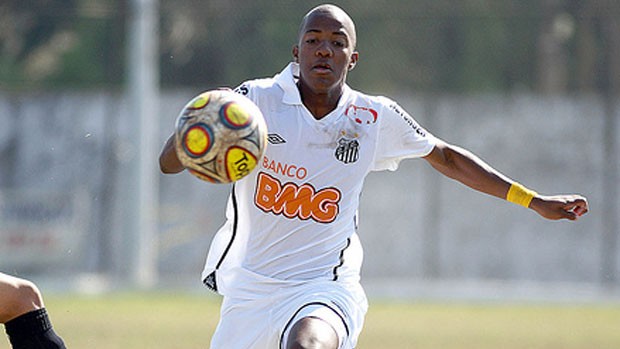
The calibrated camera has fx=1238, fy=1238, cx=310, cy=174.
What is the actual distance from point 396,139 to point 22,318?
6.46 ft

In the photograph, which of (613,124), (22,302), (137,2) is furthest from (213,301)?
(22,302)

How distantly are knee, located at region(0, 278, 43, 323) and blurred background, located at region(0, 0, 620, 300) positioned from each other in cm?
1053

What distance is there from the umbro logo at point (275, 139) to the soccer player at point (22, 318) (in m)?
1.41

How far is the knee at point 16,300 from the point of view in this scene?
583 centimetres

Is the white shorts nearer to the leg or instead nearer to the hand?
the leg

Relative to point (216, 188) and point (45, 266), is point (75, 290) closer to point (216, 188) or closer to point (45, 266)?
point (45, 266)

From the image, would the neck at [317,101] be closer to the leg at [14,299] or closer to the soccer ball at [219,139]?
the soccer ball at [219,139]

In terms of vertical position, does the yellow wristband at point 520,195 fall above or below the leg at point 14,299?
above

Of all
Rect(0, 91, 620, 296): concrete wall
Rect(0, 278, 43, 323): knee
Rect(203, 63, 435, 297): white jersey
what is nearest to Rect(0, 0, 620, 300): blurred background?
Rect(0, 91, 620, 296): concrete wall

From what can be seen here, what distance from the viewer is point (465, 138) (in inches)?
663

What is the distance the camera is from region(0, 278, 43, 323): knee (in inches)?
230

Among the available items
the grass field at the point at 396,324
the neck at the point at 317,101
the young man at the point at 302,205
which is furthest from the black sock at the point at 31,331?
the grass field at the point at 396,324

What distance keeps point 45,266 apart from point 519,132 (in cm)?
661

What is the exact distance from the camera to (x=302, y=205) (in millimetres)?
5578
